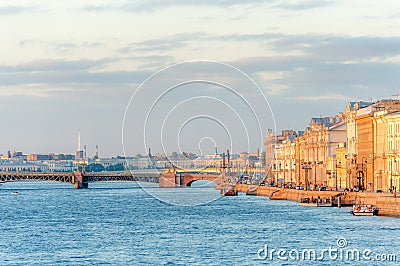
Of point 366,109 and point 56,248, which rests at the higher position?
point 366,109

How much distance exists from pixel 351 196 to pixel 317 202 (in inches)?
152

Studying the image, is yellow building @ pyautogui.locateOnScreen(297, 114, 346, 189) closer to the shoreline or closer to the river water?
the shoreline

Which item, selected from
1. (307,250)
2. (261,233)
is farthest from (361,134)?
(307,250)

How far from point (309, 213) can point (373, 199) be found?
4775 millimetres

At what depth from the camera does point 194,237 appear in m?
65.6

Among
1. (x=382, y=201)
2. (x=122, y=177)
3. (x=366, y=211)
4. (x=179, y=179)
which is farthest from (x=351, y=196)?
(x=122, y=177)

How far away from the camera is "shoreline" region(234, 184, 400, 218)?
7881 cm

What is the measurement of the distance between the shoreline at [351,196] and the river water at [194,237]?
55.4 inches

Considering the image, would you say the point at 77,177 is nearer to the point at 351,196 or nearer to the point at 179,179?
the point at 179,179

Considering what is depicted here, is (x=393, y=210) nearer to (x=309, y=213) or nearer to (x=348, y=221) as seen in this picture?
(x=348, y=221)

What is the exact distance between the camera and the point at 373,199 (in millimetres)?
84000

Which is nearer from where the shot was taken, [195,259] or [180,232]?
[195,259]

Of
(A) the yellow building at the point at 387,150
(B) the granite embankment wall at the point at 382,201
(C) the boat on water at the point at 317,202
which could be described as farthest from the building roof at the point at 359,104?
(B) the granite embankment wall at the point at 382,201

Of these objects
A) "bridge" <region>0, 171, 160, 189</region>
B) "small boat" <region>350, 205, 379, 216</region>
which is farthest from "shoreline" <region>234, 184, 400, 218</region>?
"bridge" <region>0, 171, 160, 189</region>
